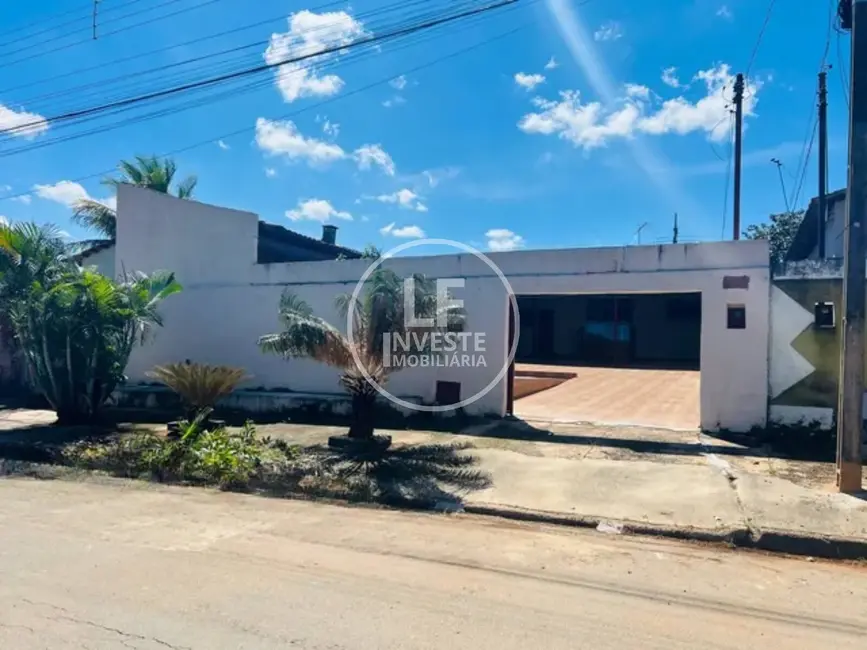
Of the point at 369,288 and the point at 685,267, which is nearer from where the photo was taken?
the point at 369,288

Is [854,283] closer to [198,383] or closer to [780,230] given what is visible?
[198,383]

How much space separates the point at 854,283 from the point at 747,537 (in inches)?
128

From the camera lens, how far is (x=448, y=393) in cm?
1150

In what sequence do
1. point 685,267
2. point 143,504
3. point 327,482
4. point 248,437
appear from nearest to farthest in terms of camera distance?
point 143,504 < point 327,482 < point 248,437 < point 685,267

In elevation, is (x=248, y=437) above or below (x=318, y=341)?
below

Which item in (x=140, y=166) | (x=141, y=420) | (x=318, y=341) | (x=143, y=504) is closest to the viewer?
(x=143, y=504)

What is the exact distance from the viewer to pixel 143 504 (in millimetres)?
6410

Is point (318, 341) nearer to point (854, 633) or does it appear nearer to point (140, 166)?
point (854, 633)

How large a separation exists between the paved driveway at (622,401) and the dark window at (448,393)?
1.38 metres

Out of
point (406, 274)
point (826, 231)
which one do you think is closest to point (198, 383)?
point (406, 274)

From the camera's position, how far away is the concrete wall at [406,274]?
949 centimetres

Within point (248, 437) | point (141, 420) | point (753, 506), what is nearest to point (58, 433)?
point (141, 420)

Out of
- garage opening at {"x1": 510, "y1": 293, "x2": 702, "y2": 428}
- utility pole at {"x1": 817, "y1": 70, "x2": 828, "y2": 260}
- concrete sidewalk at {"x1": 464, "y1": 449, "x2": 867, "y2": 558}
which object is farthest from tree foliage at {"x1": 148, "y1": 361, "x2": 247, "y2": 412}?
utility pole at {"x1": 817, "y1": 70, "x2": 828, "y2": 260}

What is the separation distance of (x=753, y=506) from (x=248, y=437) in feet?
22.7
